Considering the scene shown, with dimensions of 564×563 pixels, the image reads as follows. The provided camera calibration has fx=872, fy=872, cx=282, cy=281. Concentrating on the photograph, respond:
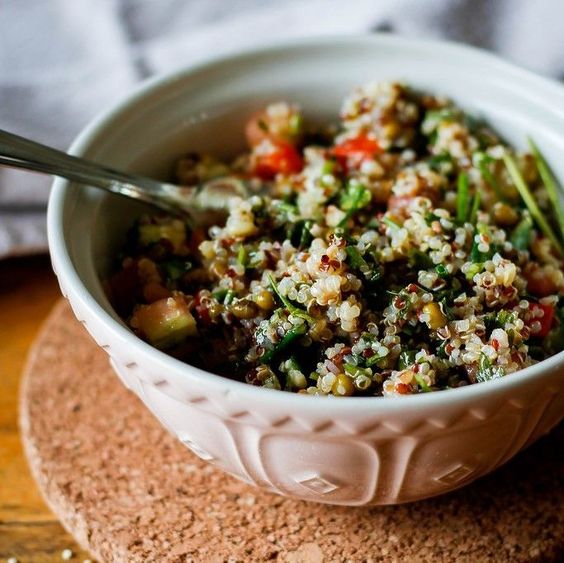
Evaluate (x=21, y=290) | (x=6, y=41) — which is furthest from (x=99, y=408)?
(x=6, y=41)

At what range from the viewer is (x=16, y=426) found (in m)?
1.86

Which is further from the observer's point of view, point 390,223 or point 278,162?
point 278,162

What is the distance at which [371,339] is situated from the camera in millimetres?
1355

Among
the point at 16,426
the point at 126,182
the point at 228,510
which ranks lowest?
the point at 16,426

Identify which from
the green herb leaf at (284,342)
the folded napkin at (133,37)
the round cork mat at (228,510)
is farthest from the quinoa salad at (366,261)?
the folded napkin at (133,37)

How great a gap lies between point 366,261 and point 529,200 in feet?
1.37

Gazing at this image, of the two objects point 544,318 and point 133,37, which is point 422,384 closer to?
point 544,318

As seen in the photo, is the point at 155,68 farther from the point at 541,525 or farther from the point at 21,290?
the point at 541,525

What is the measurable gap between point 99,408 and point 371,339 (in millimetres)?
678

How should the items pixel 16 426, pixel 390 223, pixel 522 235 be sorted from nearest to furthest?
1. pixel 390 223
2. pixel 522 235
3. pixel 16 426

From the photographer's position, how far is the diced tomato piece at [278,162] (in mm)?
1791

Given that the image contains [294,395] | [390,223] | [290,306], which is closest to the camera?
[294,395]

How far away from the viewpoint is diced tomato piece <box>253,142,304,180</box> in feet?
5.88

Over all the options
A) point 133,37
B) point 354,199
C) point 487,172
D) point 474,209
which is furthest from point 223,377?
point 133,37
